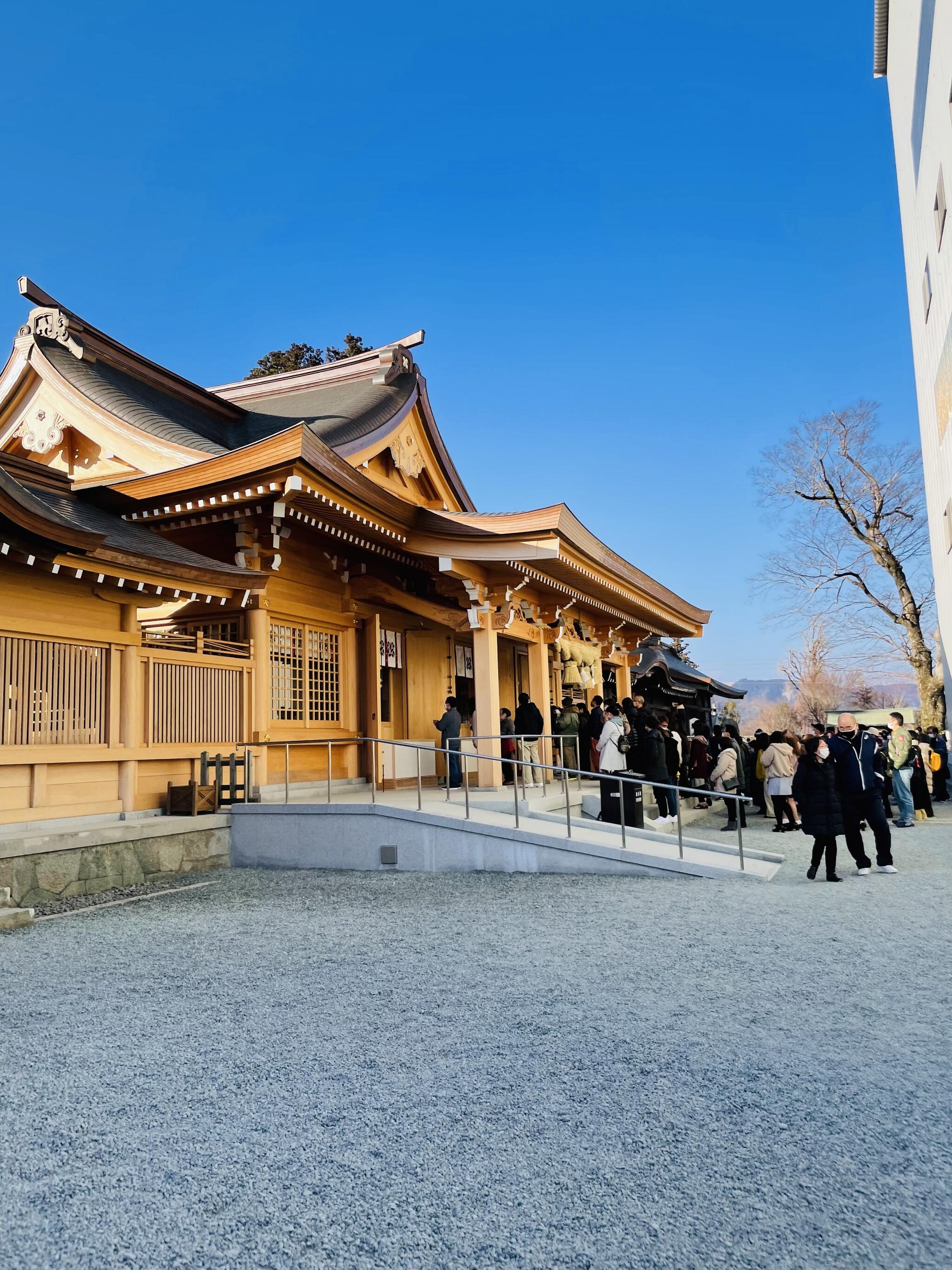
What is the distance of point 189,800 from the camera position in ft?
32.0

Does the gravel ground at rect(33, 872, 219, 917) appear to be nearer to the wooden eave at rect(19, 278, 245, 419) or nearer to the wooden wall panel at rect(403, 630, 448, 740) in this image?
the wooden wall panel at rect(403, 630, 448, 740)

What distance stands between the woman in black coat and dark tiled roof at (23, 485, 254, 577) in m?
6.63

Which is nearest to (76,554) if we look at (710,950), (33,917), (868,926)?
(33,917)

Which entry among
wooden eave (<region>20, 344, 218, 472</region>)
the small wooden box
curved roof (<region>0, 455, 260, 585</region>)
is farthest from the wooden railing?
wooden eave (<region>20, 344, 218, 472</region>)

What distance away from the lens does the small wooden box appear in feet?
31.9

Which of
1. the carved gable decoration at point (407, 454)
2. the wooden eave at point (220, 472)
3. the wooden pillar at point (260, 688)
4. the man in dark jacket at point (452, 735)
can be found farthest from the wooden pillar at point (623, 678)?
the wooden eave at point (220, 472)

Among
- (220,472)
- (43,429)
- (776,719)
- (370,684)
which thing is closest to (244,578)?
(220,472)

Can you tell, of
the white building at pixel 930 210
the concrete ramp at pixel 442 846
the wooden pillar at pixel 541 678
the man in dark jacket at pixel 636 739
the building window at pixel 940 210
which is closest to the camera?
the concrete ramp at pixel 442 846

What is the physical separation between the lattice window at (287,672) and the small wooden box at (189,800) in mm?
1778

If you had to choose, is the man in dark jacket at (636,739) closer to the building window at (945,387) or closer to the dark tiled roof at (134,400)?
the building window at (945,387)

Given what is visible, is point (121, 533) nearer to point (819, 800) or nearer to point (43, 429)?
point (43, 429)

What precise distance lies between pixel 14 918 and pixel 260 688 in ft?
15.1

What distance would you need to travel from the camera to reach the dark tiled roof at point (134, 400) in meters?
11.9

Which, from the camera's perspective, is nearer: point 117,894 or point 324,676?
point 117,894
